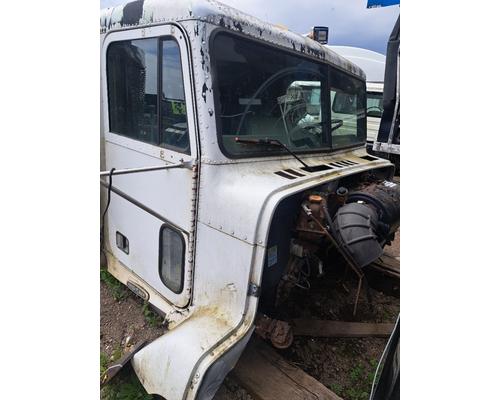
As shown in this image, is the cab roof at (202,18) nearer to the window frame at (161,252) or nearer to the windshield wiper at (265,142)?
the windshield wiper at (265,142)

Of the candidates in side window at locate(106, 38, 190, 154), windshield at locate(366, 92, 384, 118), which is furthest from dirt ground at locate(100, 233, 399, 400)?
windshield at locate(366, 92, 384, 118)

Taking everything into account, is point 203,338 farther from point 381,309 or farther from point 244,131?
point 381,309

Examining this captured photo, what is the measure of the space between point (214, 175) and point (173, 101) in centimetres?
48

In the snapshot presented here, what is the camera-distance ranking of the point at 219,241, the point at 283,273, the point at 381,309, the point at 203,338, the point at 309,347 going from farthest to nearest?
the point at 381,309 < the point at 309,347 < the point at 283,273 < the point at 219,241 < the point at 203,338

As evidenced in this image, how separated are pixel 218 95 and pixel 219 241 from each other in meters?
0.74

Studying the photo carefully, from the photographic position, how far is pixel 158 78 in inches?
78.2

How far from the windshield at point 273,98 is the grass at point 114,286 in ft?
5.49

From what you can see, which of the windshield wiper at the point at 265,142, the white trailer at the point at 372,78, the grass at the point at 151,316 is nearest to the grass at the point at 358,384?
the grass at the point at 151,316

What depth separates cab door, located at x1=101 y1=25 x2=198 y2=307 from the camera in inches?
74.4

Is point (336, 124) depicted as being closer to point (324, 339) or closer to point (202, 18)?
point (202, 18)

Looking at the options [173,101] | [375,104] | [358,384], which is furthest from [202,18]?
[375,104]

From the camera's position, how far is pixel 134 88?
2.25m

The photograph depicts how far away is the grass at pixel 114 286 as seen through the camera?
2.85 metres

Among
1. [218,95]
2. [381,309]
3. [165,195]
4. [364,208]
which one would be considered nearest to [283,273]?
[364,208]
